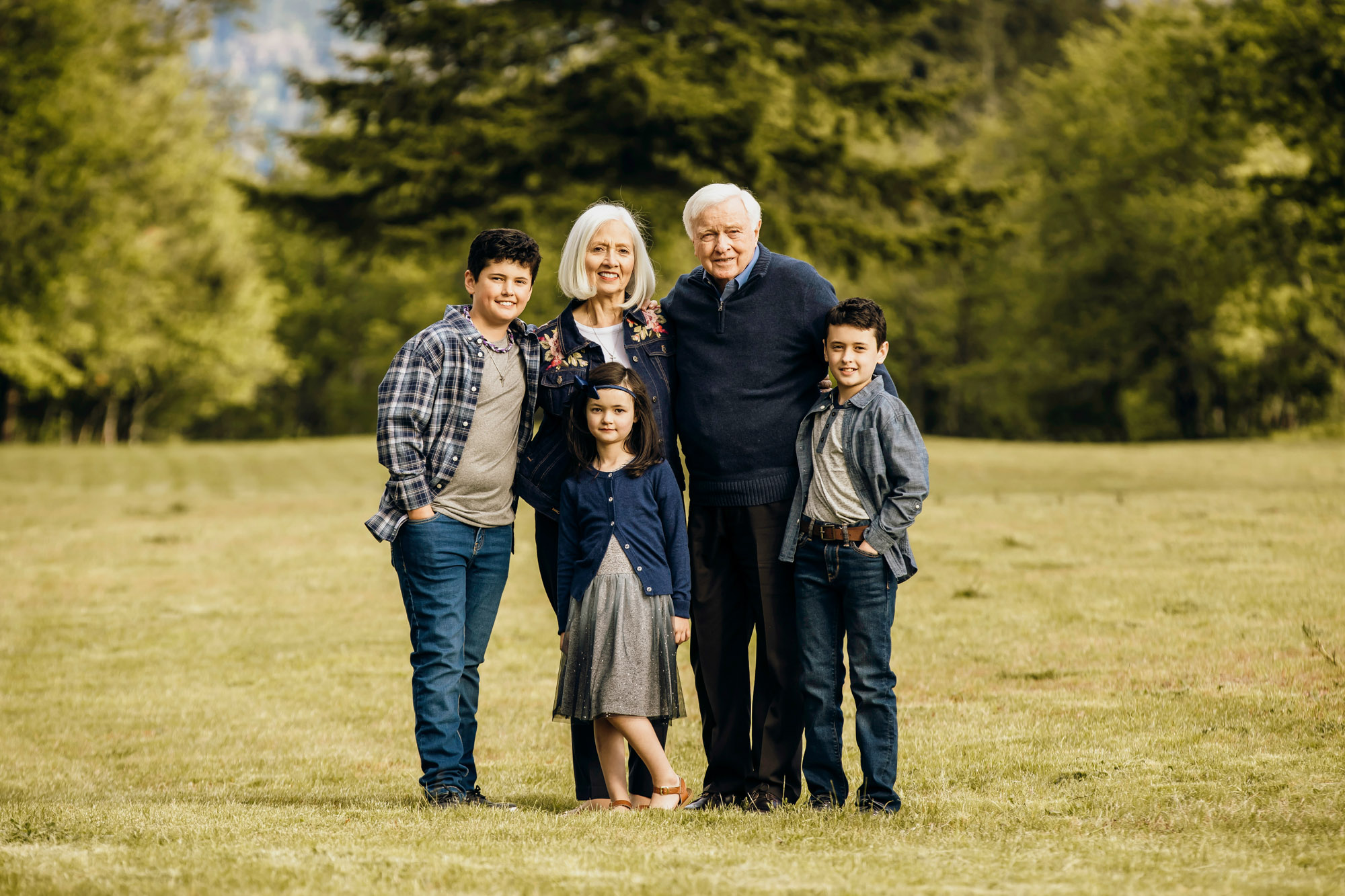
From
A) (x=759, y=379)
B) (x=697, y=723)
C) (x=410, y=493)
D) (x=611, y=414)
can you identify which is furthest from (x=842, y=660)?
A: (x=697, y=723)

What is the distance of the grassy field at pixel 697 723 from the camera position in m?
3.78

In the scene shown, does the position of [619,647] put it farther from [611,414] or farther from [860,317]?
[860,317]

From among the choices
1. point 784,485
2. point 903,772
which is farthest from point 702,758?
point 784,485

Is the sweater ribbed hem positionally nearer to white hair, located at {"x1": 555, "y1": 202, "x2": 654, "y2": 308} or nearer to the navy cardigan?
the navy cardigan

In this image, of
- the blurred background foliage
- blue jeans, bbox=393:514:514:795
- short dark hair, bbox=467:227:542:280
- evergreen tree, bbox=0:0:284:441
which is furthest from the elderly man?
evergreen tree, bbox=0:0:284:441

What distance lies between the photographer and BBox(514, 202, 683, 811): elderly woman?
483cm

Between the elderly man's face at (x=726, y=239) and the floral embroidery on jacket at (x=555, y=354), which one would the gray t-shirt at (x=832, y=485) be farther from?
the floral embroidery on jacket at (x=555, y=354)

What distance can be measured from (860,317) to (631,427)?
95 centimetres

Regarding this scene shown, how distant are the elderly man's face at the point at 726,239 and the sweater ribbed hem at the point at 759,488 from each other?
766 mm

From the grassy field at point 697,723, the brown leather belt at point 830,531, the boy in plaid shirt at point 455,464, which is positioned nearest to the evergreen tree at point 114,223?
the grassy field at point 697,723

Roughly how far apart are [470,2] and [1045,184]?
2271cm

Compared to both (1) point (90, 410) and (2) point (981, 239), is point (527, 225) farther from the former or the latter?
(1) point (90, 410)

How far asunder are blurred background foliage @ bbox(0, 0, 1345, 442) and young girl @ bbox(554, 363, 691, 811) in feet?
14.7

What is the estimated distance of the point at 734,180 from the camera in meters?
21.8
